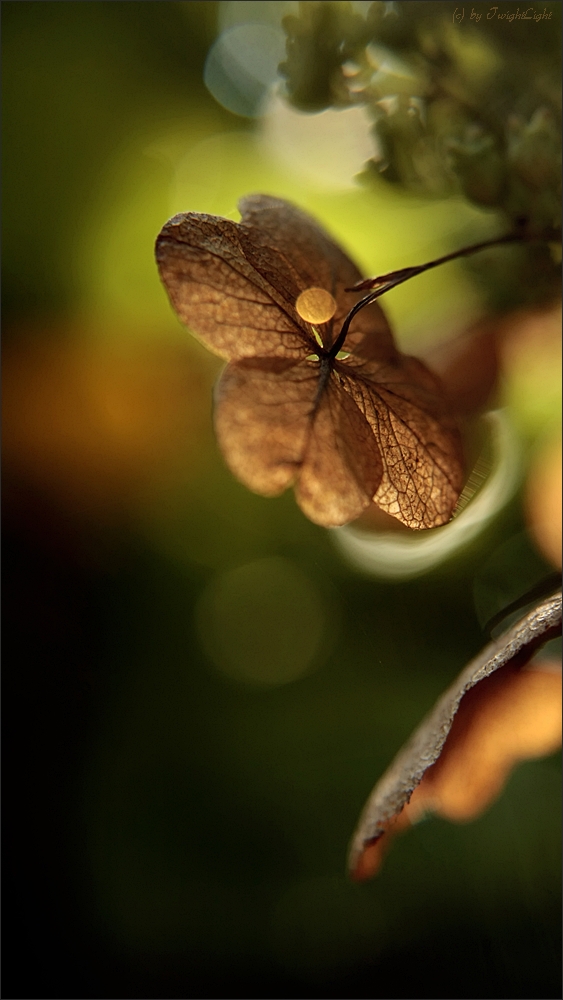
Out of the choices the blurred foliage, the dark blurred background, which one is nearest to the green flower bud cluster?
the blurred foliage

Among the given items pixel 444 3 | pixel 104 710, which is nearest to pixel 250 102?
pixel 444 3

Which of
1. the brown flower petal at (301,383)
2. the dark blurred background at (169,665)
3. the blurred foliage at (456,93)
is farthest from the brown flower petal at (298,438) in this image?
the dark blurred background at (169,665)

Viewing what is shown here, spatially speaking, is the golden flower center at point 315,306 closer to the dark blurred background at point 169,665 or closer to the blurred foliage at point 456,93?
the blurred foliage at point 456,93

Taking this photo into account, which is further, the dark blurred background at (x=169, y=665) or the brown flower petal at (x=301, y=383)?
the dark blurred background at (x=169, y=665)

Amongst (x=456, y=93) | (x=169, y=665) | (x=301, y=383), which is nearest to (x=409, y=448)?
(x=301, y=383)

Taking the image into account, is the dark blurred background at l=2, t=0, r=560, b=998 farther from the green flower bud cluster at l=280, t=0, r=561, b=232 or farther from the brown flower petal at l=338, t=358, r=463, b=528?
the brown flower petal at l=338, t=358, r=463, b=528

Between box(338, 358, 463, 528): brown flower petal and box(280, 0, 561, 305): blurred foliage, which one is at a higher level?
box(280, 0, 561, 305): blurred foliage
